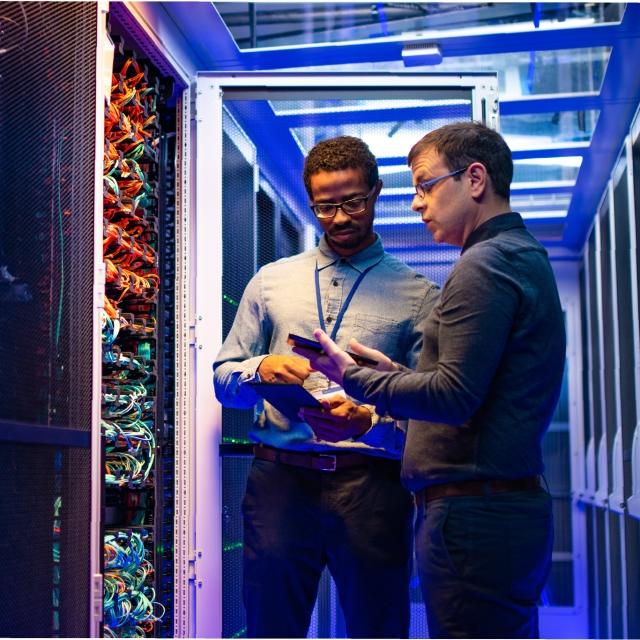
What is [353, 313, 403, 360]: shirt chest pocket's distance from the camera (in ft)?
8.83

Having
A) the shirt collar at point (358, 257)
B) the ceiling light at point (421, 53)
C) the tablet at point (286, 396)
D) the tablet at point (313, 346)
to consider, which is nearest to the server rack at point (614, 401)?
the ceiling light at point (421, 53)

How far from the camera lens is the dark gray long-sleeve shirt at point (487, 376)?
6.24ft

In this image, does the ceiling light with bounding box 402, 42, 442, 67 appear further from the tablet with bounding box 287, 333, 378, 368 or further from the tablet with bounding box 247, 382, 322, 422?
the tablet with bounding box 287, 333, 378, 368

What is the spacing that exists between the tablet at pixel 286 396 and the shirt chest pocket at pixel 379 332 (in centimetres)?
30

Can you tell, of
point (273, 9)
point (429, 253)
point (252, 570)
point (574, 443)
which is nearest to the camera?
point (252, 570)

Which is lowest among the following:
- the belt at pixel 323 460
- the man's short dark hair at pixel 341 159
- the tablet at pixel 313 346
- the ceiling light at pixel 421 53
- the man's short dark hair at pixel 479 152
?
the belt at pixel 323 460

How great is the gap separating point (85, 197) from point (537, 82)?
140 inches

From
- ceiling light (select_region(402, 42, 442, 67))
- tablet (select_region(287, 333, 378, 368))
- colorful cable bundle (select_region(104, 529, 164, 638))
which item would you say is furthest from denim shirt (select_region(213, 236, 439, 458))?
ceiling light (select_region(402, 42, 442, 67))

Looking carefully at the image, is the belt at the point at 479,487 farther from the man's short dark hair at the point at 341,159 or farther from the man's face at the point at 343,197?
the man's short dark hair at the point at 341,159

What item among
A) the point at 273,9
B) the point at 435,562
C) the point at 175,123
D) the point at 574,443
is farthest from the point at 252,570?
the point at 574,443

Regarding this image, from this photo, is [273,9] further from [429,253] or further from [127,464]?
[127,464]

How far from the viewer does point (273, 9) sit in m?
4.83

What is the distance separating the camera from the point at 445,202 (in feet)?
7.04

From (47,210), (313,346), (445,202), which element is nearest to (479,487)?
(313,346)
